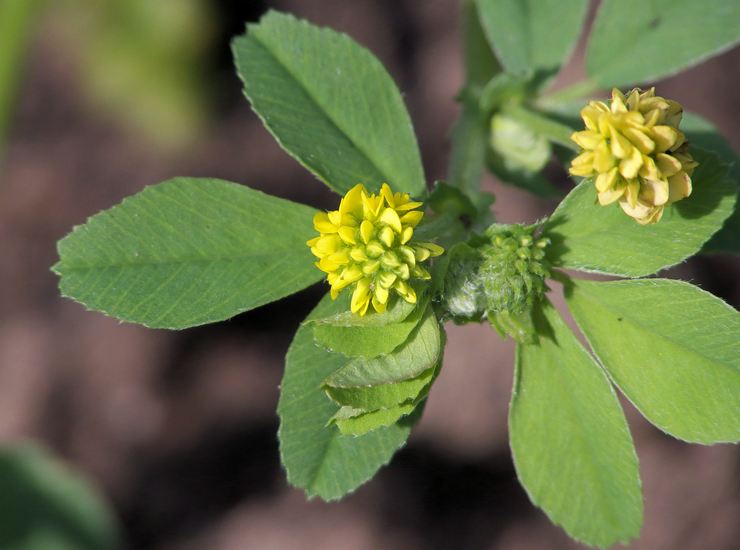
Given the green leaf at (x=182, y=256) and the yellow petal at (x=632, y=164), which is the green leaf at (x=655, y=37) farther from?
the green leaf at (x=182, y=256)

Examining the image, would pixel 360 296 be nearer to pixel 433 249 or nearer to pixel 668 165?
pixel 433 249

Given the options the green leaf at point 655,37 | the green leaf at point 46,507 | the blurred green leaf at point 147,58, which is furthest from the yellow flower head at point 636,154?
the blurred green leaf at point 147,58

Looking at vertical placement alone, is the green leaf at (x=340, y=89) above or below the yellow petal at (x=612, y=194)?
above

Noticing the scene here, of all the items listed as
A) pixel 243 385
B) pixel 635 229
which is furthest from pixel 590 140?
pixel 243 385

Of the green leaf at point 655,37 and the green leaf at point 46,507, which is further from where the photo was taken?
the green leaf at point 46,507

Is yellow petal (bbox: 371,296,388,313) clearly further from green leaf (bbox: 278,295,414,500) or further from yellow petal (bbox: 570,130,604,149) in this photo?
yellow petal (bbox: 570,130,604,149)

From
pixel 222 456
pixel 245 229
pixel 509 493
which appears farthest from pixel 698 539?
pixel 245 229
